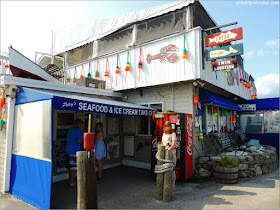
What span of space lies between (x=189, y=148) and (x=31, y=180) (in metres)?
4.83

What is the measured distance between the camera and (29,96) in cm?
528

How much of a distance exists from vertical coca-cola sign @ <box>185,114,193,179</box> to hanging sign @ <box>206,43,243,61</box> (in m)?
2.34

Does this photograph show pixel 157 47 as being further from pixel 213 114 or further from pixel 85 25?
pixel 85 25

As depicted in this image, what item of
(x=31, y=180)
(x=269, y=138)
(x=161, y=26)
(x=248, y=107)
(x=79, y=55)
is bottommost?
(x=31, y=180)

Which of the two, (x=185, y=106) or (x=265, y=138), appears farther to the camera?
(x=265, y=138)

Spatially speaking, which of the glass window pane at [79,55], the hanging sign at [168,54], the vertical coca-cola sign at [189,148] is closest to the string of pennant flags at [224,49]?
the hanging sign at [168,54]

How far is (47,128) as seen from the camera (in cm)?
464

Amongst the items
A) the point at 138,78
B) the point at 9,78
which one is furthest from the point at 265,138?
the point at 9,78

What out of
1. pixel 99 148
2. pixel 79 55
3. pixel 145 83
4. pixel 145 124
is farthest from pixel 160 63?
pixel 79 55

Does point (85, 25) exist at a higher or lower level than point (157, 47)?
higher

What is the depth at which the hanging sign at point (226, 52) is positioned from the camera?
6544 millimetres

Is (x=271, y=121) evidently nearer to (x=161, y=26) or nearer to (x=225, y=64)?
(x=225, y=64)

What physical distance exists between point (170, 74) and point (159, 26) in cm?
230

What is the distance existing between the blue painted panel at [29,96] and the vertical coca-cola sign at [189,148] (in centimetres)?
449
